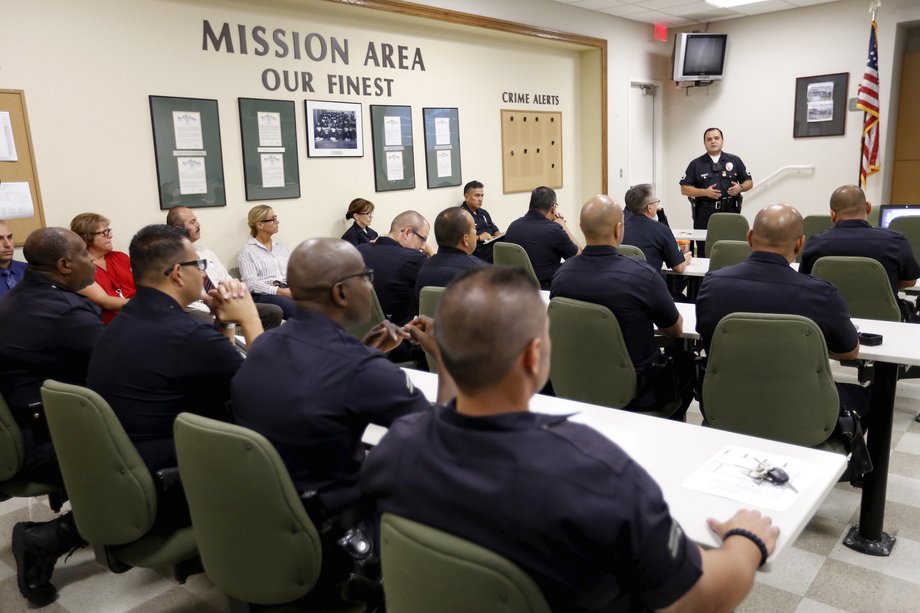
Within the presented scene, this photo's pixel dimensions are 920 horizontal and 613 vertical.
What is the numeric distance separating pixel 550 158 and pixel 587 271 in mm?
5543

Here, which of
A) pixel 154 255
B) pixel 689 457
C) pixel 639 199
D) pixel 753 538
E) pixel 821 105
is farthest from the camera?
pixel 821 105

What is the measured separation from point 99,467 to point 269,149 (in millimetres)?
3985

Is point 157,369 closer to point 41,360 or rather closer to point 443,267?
point 41,360

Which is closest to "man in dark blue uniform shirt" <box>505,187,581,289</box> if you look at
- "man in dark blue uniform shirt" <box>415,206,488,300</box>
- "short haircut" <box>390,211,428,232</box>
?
"short haircut" <box>390,211,428,232</box>

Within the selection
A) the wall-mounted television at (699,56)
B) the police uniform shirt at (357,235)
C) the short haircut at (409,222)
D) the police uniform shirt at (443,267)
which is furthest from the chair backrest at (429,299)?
the wall-mounted television at (699,56)

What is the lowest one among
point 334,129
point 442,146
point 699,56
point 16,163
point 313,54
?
point 16,163

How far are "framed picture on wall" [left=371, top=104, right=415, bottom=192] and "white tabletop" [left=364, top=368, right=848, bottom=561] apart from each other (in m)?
4.44

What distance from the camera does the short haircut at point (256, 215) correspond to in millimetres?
5180

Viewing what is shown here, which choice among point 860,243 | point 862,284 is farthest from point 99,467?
point 860,243

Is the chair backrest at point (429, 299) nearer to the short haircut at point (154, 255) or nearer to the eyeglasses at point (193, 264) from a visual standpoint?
the eyeglasses at point (193, 264)

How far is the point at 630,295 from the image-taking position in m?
2.79

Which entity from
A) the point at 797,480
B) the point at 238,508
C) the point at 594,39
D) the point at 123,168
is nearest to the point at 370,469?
the point at 238,508

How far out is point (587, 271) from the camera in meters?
2.91

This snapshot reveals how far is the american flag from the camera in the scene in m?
7.69
